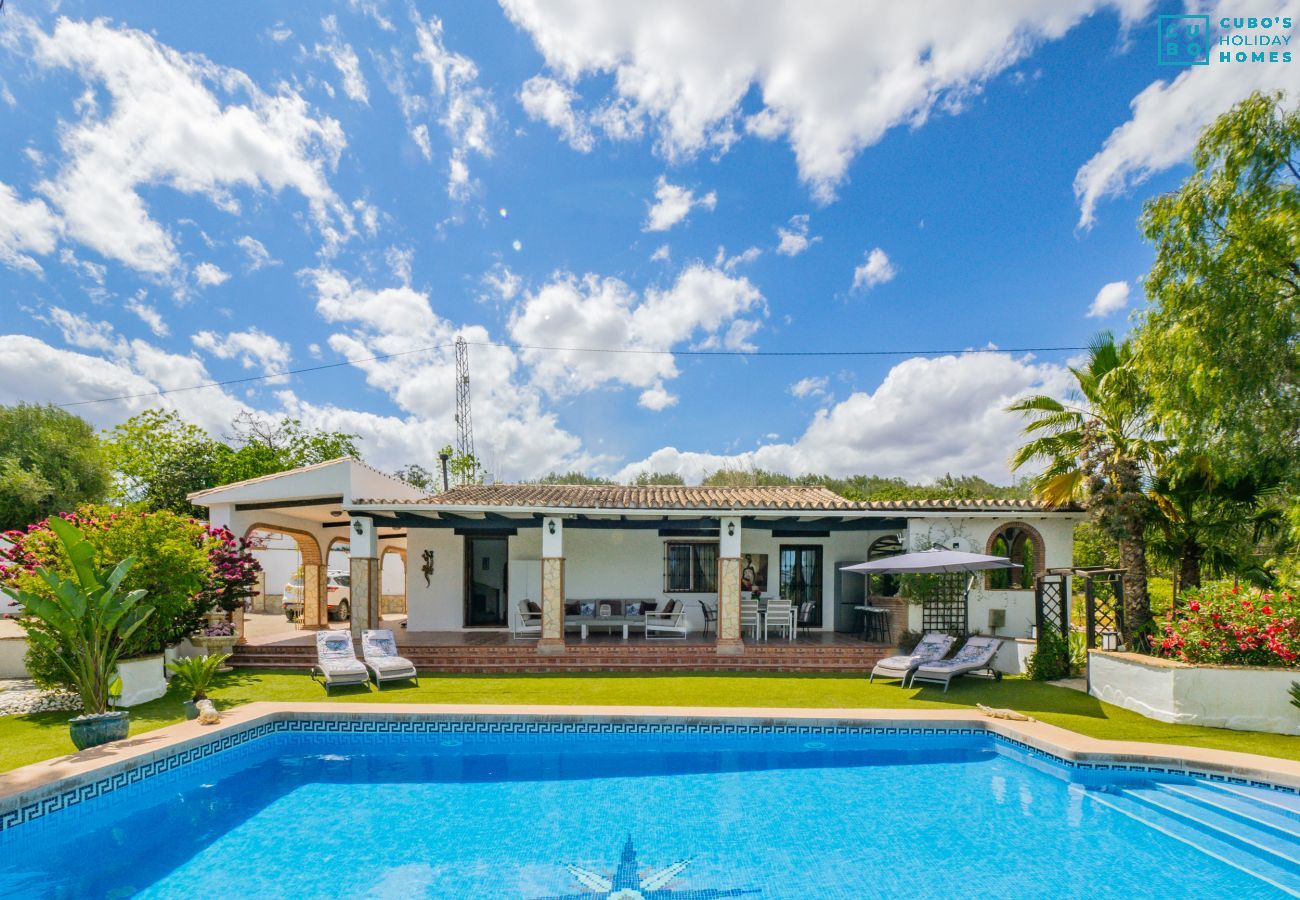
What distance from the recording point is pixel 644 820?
6.40m

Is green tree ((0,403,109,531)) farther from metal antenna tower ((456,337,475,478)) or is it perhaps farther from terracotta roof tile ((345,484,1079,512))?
metal antenna tower ((456,337,475,478))

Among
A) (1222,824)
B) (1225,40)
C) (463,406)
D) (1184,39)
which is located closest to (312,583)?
(1222,824)

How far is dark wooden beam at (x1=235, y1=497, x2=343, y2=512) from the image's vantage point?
1387cm

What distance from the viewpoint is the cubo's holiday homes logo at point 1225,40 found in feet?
32.1

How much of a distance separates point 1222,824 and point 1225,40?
38.6 ft

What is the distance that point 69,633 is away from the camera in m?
7.72

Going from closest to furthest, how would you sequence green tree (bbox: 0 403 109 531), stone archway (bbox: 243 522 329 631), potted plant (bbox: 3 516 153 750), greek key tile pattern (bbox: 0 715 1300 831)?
potted plant (bbox: 3 516 153 750)
greek key tile pattern (bbox: 0 715 1300 831)
stone archway (bbox: 243 522 329 631)
green tree (bbox: 0 403 109 531)

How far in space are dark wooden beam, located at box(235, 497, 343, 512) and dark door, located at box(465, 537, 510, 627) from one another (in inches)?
149

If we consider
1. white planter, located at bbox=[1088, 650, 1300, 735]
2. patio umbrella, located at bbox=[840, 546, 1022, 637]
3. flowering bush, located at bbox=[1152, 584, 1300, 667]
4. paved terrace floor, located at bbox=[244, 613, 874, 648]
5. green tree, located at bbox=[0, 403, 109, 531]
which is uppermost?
green tree, located at bbox=[0, 403, 109, 531]

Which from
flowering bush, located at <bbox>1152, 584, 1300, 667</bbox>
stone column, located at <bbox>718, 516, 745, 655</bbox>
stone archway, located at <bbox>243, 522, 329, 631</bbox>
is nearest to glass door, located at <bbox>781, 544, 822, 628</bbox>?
stone column, located at <bbox>718, 516, 745, 655</bbox>

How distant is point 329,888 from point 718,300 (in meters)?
15.2

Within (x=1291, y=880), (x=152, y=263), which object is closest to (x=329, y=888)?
(x=1291, y=880)

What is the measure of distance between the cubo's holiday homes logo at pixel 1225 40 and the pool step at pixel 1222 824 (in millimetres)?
10978

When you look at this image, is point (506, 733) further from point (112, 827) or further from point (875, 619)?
point (875, 619)
